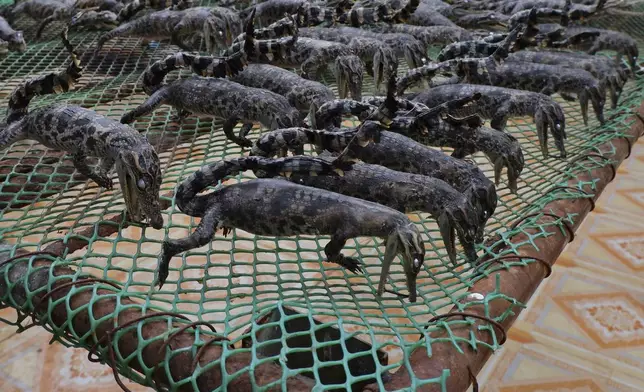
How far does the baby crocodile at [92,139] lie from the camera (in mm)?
2121

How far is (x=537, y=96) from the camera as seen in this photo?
10.1 ft

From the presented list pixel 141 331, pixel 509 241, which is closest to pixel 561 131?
pixel 509 241

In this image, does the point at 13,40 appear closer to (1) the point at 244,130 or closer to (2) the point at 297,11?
(2) the point at 297,11

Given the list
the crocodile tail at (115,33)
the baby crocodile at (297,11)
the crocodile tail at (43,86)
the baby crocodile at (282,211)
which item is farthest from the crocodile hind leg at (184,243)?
the crocodile tail at (115,33)

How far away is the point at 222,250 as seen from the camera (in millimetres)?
2268

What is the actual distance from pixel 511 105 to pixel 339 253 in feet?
4.93

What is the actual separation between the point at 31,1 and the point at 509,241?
4859 millimetres

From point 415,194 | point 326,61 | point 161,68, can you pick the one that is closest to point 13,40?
point 161,68

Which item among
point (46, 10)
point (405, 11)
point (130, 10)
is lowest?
point (46, 10)

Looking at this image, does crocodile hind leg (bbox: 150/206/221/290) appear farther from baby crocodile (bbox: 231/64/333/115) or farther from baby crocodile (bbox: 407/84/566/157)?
baby crocodile (bbox: 407/84/566/157)

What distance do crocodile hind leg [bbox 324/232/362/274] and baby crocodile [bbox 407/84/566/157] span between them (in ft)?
3.92

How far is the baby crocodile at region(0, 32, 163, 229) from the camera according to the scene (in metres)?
2.12

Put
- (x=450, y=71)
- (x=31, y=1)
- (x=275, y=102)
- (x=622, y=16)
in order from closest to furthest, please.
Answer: (x=275, y=102)
(x=450, y=71)
(x=31, y=1)
(x=622, y=16)

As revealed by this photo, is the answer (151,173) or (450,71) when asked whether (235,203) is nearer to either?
(151,173)
